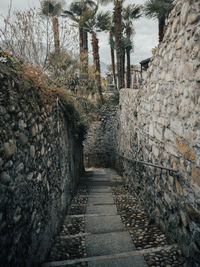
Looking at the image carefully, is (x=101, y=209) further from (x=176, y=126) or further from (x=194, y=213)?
(x=176, y=126)

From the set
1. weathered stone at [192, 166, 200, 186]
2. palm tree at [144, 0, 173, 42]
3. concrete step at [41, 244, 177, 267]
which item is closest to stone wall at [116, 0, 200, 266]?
weathered stone at [192, 166, 200, 186]

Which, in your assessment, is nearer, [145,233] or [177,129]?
[177,129]

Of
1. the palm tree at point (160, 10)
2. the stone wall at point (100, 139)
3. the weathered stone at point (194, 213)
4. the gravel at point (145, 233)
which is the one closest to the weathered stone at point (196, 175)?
the weathered stone at point (194, 213)

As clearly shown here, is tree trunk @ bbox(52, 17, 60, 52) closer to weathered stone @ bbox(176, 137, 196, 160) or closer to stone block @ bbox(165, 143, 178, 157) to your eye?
stone block @ bbox(165, 143, 178, 157)

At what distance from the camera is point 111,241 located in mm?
2752

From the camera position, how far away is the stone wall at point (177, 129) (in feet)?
6.81

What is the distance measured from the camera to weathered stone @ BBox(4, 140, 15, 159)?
163cm

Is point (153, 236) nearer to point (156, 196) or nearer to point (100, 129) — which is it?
point (156, 196)

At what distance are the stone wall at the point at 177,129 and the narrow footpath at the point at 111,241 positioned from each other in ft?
0.72

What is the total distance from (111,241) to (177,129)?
1.77 meters

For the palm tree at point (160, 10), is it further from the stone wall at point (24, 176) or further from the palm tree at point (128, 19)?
the stone wall at point (24, 176)

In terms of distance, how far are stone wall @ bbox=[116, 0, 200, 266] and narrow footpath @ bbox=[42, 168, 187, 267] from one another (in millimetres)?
220

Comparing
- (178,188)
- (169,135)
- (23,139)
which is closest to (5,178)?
(23,139)

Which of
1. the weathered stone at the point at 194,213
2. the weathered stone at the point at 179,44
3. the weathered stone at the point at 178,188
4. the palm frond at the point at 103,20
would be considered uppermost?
the palm frond at the point at 103,20
